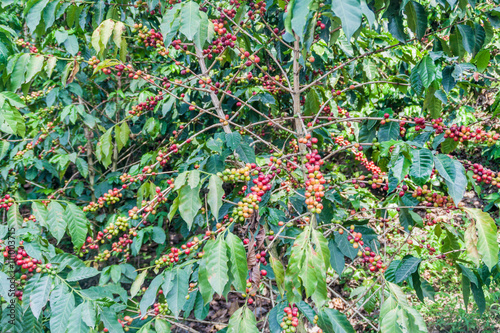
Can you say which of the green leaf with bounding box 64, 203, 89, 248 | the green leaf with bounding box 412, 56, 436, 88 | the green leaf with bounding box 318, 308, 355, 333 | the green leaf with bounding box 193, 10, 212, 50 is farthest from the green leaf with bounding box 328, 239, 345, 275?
the green leaf with bounding box 64, 203, 89, 248

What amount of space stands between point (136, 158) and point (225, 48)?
7.87 feet

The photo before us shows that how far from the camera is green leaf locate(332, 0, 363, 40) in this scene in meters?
0.99

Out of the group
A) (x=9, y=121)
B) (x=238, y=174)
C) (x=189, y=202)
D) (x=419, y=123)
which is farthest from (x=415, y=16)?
(x=9, y=121)

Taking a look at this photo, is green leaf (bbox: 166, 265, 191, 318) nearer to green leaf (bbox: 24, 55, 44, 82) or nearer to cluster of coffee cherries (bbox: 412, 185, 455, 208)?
cluster of coffee cherries (bbox: 412, 185, 455, 208)

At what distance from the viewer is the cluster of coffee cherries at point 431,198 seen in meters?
1.36

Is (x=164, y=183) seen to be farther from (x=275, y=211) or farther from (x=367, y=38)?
(x=367, y=38)

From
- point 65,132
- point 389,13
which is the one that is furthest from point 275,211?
point 65,132

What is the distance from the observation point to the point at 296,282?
1105 mm

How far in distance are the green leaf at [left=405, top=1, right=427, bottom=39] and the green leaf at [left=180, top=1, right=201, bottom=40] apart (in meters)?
0.83

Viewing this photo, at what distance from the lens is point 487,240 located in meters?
1.17

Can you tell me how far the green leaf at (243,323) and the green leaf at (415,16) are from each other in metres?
1.29

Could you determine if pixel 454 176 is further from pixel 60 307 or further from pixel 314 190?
pixel 60 307

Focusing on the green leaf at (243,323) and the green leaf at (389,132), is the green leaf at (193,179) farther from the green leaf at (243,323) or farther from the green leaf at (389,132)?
the green leaf at (389,132)

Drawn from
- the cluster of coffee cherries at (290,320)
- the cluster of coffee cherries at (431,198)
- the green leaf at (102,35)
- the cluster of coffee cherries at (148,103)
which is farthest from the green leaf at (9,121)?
the cluster of coffee cherries at (431,198)
